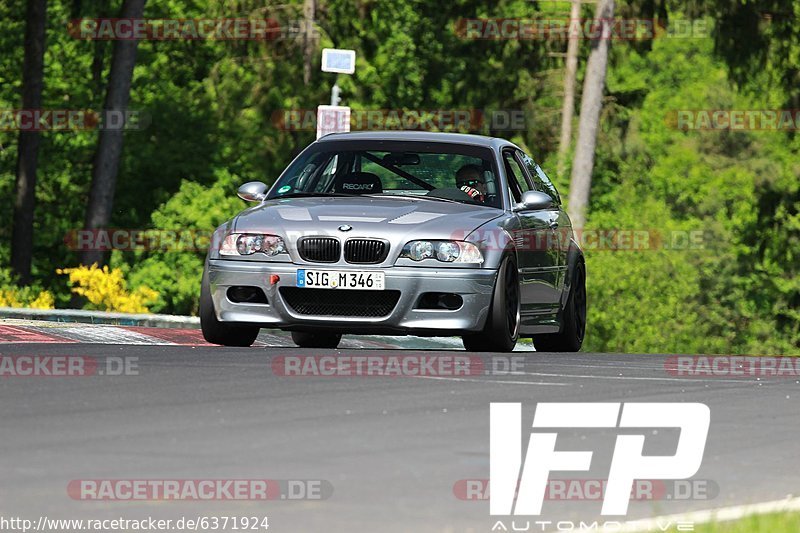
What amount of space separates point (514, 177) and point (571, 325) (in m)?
1.67

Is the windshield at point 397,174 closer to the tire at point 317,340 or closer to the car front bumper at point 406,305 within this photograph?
the car front bumper at point 406,305

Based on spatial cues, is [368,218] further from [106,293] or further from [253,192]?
[106,293]

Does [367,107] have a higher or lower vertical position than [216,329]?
lower

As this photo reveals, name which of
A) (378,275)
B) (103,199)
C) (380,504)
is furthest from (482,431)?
(103,199)

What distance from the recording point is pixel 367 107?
55188mm

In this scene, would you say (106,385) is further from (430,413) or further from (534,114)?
(534,114)

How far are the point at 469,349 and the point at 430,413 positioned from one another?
5.13m

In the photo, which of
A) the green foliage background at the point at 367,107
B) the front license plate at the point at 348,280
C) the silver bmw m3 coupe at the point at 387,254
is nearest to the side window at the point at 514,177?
the silver bmw m3 coupe at the point at 387,254

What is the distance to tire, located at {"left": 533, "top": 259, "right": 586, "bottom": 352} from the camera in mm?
17297

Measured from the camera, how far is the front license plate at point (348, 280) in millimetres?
14180

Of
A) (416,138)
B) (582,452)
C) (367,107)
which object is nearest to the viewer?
(582,452)

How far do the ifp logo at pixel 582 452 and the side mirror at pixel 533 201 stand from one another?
4677mm

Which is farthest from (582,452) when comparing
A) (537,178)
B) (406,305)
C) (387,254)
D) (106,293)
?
(106,293)

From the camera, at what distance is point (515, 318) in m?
15.1
